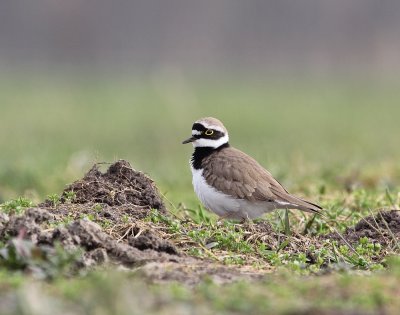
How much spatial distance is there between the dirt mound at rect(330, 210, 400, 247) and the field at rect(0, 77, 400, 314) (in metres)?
0.02

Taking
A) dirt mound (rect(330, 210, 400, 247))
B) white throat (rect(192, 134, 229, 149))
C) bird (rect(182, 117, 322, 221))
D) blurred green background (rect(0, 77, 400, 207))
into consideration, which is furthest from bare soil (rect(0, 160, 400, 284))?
white throat (rect(192, 134, 229, 149))

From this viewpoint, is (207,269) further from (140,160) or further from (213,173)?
(140,160)

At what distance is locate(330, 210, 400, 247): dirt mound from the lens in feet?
26.1

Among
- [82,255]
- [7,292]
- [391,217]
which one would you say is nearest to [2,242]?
[82,255]

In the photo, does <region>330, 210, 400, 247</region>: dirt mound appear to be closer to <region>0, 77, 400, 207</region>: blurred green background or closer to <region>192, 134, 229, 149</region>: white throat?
<region>192, 134, 229, 149</region>: white throat

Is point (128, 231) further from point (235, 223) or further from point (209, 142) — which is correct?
point (209, 142)

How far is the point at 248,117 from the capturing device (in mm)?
26094

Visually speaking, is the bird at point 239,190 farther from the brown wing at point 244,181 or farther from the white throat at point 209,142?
the white throat at point 209,142

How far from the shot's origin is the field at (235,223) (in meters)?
5.38

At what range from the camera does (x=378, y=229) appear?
803cm

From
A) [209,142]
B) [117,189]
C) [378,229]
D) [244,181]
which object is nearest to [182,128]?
[209,142]

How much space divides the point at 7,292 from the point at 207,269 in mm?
1476

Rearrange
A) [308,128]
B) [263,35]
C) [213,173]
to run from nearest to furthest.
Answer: [213,173]
[308,128]
[263,35]

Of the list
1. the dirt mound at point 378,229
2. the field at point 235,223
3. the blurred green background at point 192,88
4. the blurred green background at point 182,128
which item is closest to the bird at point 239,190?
the field at point 235,223
